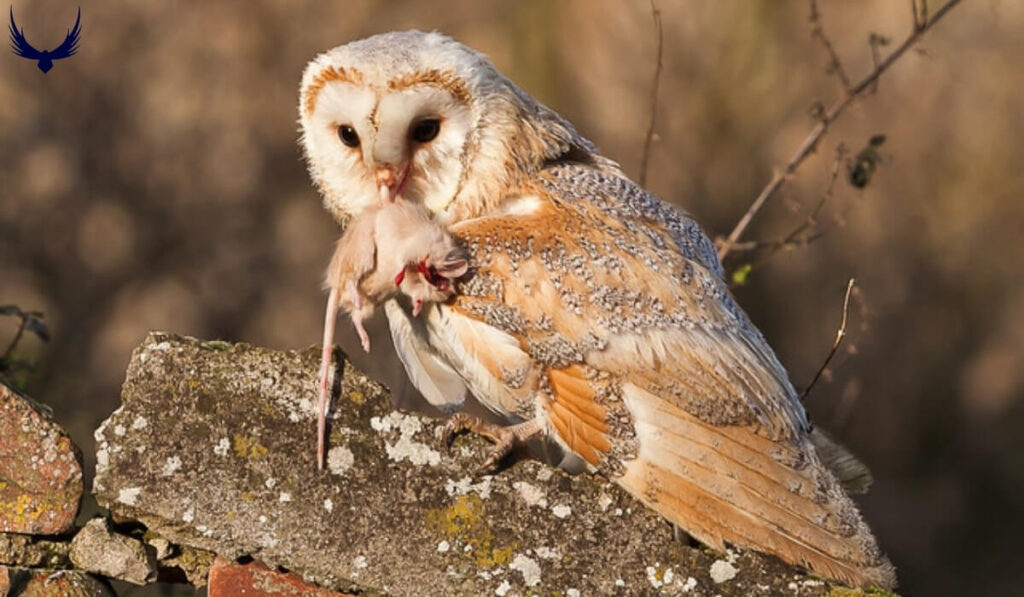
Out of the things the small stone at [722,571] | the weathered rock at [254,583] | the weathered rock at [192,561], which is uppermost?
the small stone at [722,571]

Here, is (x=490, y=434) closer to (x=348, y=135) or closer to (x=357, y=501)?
(x=357, y=501)

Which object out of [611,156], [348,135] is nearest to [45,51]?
[611,156]

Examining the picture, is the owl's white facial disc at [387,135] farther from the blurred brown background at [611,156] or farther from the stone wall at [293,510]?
the blurred brown background at [611,156]

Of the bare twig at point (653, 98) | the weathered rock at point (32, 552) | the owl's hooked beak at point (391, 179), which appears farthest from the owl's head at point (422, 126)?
the bare twig at point (653, 98)

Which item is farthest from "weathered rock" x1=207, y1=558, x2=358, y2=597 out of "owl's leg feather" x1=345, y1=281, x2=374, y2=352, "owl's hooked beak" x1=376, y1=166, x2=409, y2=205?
"owl's hooked beak" x1=376, y1=166, x2=409, y2=205

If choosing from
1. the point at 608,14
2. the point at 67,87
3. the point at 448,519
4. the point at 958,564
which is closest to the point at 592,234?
the point at 448,519

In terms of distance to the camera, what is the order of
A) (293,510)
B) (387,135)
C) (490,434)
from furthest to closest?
(387,135) → (490,434) → (293,510)

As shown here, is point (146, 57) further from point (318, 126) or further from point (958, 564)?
point (958, 564)
